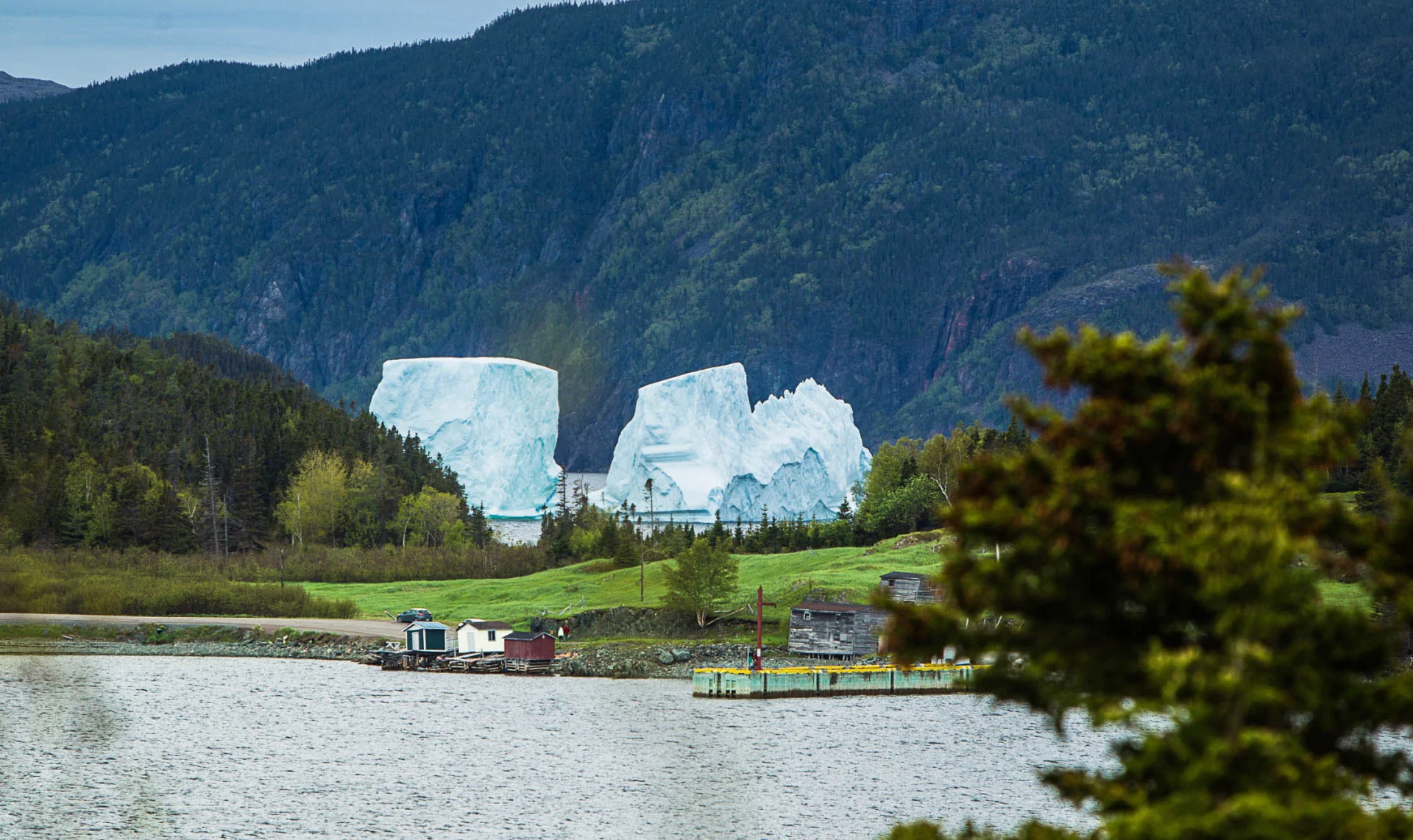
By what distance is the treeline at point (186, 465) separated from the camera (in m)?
126

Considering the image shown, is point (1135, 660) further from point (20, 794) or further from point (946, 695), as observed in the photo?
point (946, 695)

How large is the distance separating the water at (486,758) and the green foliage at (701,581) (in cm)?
1097

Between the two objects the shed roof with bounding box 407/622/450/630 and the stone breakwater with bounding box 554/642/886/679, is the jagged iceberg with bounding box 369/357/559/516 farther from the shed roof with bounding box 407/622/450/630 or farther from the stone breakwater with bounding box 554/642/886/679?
the stone breakwater with bounding box 554/642/886/679

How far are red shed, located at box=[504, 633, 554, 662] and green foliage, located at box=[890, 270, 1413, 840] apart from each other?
7575 cm

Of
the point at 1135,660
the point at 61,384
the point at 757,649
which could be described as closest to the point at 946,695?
the point at 757,649

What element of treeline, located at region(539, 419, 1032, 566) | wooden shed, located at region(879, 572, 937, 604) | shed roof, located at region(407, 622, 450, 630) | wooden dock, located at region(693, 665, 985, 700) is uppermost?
treeline, located at region(539, 419, 1032, 566)

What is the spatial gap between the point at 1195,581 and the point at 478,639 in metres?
83.4

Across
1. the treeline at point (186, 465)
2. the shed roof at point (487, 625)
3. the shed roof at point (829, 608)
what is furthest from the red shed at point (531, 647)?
the treeline at point (186, 465)

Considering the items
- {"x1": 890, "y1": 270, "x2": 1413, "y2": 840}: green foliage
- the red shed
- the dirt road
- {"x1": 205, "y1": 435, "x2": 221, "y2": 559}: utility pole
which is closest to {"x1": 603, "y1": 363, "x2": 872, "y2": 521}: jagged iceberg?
{"x1": 205, "y1": 435, "x2": 221, "y2": 559}: utility pole

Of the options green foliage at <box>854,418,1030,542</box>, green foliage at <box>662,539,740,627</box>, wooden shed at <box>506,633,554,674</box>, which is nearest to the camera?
wooden shed at <box>506,633,554,674</box>

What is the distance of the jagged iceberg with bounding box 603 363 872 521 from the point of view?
168 m

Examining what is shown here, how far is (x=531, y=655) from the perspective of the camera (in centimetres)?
9081

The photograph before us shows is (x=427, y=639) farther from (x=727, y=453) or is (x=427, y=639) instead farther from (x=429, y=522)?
(x=727, y=453)

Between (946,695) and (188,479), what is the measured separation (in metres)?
78.7
